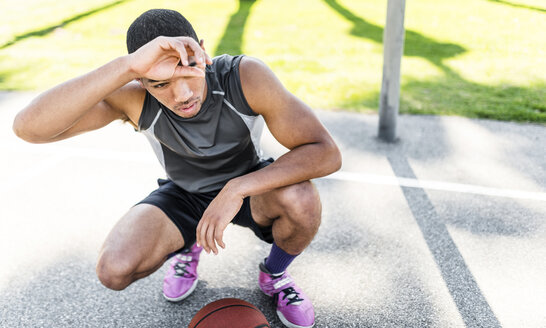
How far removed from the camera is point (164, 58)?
1.70 meters

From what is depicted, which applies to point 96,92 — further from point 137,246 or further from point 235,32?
point 235,32

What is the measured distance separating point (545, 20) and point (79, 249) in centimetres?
688

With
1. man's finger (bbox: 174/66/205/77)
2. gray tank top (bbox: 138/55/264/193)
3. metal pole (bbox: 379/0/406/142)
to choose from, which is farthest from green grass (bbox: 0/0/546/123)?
man's finger (bbox: 174/66/205/77)

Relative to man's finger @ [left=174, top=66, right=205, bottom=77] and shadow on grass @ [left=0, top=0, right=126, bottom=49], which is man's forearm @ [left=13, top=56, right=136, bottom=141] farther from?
shadow on grass @ [left=0, top=0, right=126, bottom=49]

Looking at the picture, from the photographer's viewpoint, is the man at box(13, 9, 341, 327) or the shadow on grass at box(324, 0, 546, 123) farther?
the shadow on grass at box(324, 0, 546, 123)

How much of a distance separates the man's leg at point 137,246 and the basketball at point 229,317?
1.10 feet

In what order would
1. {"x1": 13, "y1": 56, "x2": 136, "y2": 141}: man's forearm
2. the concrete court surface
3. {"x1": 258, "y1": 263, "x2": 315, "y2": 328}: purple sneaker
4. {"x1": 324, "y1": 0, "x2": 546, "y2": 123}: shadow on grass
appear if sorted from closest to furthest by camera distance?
{"x1": 13, "y1": 56, "x2": 136, "y2": 141}: man's forearm
{"x1": 258, "y1": 263, "x2": 315, "y2": 328}: purple sneaker
the concrete court surface
{"x1": 324, "y1": 0, "x2": 546, "y2": 123}: shadow on grass

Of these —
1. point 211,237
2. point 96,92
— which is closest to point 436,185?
point 211,237

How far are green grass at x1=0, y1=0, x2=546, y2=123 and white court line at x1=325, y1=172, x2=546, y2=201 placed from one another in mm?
1253

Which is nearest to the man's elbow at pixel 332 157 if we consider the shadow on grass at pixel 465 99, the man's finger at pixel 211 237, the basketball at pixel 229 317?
the man's finger at pixel 211 237

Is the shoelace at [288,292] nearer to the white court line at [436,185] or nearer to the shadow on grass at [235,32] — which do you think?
the white court line at [436,185]

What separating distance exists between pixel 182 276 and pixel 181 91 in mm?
972

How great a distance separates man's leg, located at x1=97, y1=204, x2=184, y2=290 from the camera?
1830 millimetres

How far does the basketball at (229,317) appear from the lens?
1716mm
